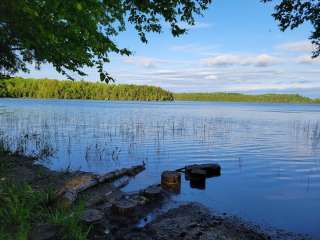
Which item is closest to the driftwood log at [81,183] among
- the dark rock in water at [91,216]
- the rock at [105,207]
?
the rock at [105,207]

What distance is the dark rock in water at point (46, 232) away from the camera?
727 centimetres

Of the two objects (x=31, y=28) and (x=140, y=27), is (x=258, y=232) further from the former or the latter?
(x=31, y=28)

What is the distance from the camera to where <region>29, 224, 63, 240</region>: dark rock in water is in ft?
23.8

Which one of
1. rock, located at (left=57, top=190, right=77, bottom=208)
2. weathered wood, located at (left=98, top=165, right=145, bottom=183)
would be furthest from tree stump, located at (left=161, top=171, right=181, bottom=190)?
rock, located at (left=57, top=190, right=77, bottom=208)

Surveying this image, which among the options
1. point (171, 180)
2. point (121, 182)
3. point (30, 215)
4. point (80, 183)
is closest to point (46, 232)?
point (30, 215)

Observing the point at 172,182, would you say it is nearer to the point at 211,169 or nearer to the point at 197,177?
the point at 197,177

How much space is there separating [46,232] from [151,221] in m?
3.29

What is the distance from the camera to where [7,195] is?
963 cm

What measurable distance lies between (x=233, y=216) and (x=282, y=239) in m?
2.14

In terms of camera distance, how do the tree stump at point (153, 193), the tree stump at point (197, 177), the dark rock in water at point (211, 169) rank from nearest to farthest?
the tree stump at point (153, 193)
the tree stump at point (197, 177)
the dark rock in water at point (211, 169)

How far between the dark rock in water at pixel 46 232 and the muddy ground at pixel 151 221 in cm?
7

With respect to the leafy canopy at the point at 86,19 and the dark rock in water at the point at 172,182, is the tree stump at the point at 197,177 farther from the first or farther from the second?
the leafy canopy at the point at 86,19

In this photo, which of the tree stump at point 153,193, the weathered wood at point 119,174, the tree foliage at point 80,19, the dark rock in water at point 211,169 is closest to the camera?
the tree foliage at point 80,19

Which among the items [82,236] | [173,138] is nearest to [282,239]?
[82,236]
